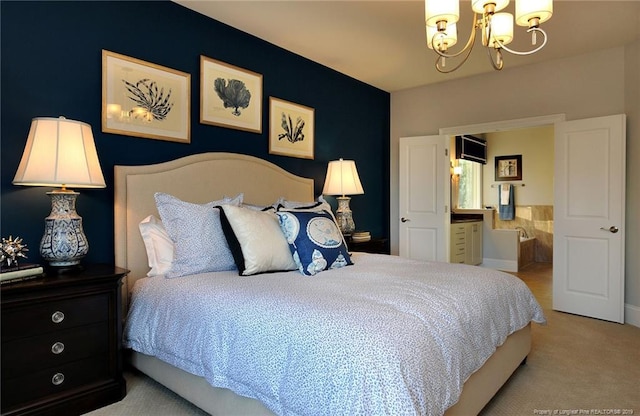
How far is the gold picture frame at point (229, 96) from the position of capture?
3037 mm

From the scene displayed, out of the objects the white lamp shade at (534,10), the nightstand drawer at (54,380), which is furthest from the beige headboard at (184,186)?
the white lamp shade at (534,10)

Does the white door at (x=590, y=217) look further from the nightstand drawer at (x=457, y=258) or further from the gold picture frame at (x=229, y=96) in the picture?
the gold picture frame at (x=229, y=96)

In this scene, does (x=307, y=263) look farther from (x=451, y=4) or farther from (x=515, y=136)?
(x=515, y=136)

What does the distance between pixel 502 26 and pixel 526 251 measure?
5706mm

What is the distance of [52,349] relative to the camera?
5.95ft

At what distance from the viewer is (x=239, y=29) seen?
3275 mm

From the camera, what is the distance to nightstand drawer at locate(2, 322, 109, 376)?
1.69 m

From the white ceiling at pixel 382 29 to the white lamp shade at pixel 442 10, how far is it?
103 centimetres

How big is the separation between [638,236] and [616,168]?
67 cm

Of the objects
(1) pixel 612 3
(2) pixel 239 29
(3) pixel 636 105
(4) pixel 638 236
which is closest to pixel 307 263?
(2) pixel 239 29

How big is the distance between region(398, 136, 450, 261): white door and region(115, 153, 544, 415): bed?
7.17 feet

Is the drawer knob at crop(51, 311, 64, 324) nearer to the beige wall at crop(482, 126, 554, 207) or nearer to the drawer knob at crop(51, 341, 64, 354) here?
the drawer knob at crop(51, 341, 64, 354)

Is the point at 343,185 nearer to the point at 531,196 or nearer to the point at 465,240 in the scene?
the point at 465,240

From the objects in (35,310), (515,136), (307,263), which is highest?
(515,136)
